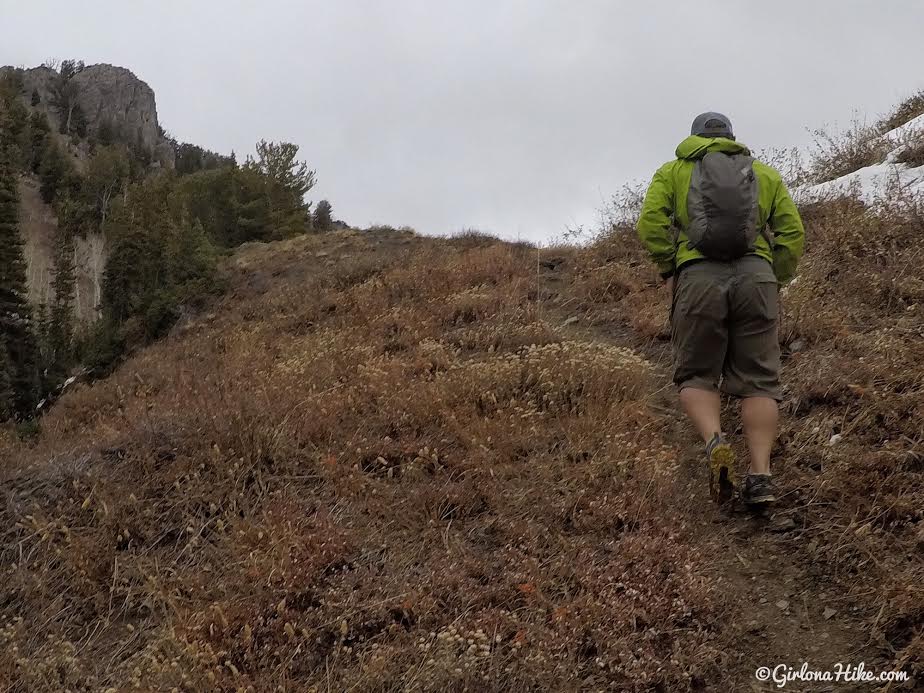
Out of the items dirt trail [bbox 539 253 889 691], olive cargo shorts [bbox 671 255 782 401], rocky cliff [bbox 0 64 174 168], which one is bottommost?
dirt trail [bbox 539 253 889 691]

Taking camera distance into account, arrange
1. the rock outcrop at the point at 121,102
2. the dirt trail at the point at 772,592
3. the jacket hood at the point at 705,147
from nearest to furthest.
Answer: the dirt trail at the point at 772,592 < the jacket hood at the point at 705,147 < the rock outcrop at the point at 121,102

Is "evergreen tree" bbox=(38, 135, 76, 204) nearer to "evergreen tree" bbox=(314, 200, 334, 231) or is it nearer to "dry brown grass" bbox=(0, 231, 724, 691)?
"evergreen tree" bbox=(314, 200, 334, 231)

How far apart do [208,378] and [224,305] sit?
289 inches

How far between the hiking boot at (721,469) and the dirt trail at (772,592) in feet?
0.36

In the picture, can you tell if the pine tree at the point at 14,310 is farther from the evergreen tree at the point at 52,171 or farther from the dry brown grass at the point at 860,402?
the evergreen tree at the point at 52,171

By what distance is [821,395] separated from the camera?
14.0 ft

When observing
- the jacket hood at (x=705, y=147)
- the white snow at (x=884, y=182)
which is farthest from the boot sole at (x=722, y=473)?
the white snow at (x=884, y=182)

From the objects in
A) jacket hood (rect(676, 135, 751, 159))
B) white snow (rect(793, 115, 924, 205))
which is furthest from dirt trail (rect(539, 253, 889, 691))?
white snow (rect(793, 115, 924, 205))

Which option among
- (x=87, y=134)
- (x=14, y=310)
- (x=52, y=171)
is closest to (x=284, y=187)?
(x=14, y=310)

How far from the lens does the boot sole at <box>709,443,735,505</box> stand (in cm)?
339

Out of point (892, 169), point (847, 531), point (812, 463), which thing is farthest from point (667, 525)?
point (892, 169)

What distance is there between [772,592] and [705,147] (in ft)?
7.46

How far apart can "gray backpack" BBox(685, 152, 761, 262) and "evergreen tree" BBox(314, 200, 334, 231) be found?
104 feet

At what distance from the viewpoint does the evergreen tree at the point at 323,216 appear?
34.5m
